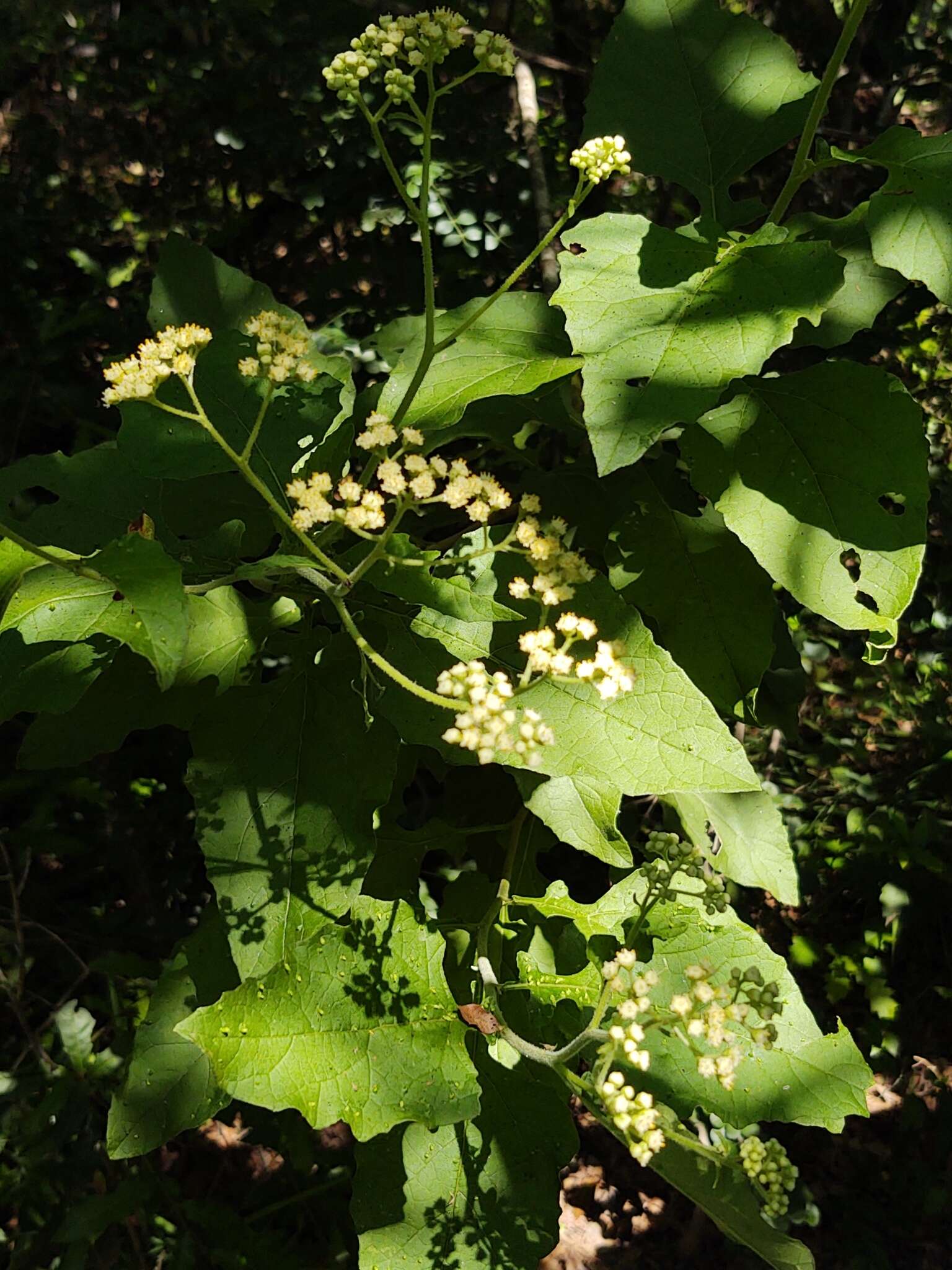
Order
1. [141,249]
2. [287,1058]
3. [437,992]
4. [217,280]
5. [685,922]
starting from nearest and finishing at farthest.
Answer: [287,1058]
[437,992]
[685,922]
[217,280]
[141,249]

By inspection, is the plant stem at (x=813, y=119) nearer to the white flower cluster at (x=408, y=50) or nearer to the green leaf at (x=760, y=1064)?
the white flower cluster at (x=408, y=50)

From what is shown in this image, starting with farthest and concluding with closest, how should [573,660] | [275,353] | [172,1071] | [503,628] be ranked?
[172,1071], [503,628], [275,353], [573,660]

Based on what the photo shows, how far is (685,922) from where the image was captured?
2188 millimetres

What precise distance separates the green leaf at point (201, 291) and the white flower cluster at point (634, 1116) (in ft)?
5.98

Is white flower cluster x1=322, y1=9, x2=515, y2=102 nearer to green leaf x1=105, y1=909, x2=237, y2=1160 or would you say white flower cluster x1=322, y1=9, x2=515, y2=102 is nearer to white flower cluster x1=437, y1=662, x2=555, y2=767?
white flower cluster x1=437, y1=662, x2=555, y2=767

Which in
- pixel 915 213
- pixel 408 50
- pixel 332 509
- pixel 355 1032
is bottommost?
pixel 355 1032

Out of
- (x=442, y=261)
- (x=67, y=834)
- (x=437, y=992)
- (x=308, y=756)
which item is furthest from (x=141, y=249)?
(x=437, y=992)

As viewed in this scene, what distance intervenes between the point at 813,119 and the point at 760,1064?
1884mm

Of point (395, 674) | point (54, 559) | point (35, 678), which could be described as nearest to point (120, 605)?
point (54, 559)

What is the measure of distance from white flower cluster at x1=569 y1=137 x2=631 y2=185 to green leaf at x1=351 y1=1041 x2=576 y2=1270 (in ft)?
5.62

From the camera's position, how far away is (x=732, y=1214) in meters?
1.94

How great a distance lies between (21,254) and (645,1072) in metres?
3.00

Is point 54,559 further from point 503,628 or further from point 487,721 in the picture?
point 503,628

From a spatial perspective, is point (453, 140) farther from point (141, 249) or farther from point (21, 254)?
point (21, 254)
